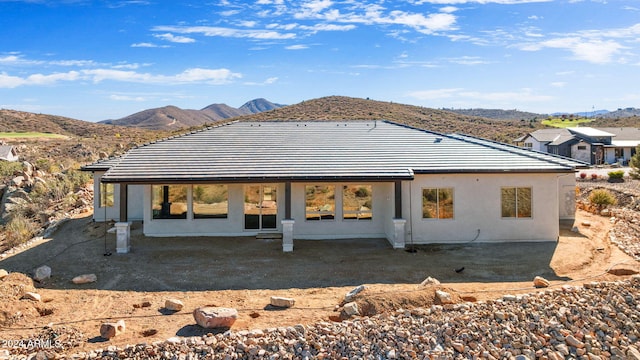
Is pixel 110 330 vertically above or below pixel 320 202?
below

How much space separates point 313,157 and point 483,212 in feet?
20.5

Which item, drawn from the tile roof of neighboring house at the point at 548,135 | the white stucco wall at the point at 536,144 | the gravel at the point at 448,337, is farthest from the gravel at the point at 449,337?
the tile roof of neighboring house at the point at 548,135

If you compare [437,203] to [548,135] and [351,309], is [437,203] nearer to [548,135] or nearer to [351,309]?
[351,309]

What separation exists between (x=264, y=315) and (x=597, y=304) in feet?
23.2

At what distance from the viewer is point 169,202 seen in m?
16.1

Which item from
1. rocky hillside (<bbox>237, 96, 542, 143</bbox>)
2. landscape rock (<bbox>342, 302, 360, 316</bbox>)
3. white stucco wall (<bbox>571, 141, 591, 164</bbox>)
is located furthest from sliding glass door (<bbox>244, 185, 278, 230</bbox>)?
white stucco wall (<bbox>571, 141, 591, 164</bbox>)

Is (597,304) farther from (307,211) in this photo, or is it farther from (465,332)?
(307,211)

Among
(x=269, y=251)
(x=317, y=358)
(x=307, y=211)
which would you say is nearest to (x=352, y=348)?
(x=317, y=358)

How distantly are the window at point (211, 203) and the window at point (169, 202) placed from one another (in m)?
0.45

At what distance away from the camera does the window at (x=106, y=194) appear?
1873 cm

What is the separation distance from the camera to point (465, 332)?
8.05 meters

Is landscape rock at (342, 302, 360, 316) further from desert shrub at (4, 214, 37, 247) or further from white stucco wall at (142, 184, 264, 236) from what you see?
desert shrub at (4, 214, 37, 247)

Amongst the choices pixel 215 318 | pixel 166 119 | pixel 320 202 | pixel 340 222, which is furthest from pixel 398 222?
pixel 166 119

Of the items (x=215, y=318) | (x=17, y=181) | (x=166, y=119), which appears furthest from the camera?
(x=166, y=119)
